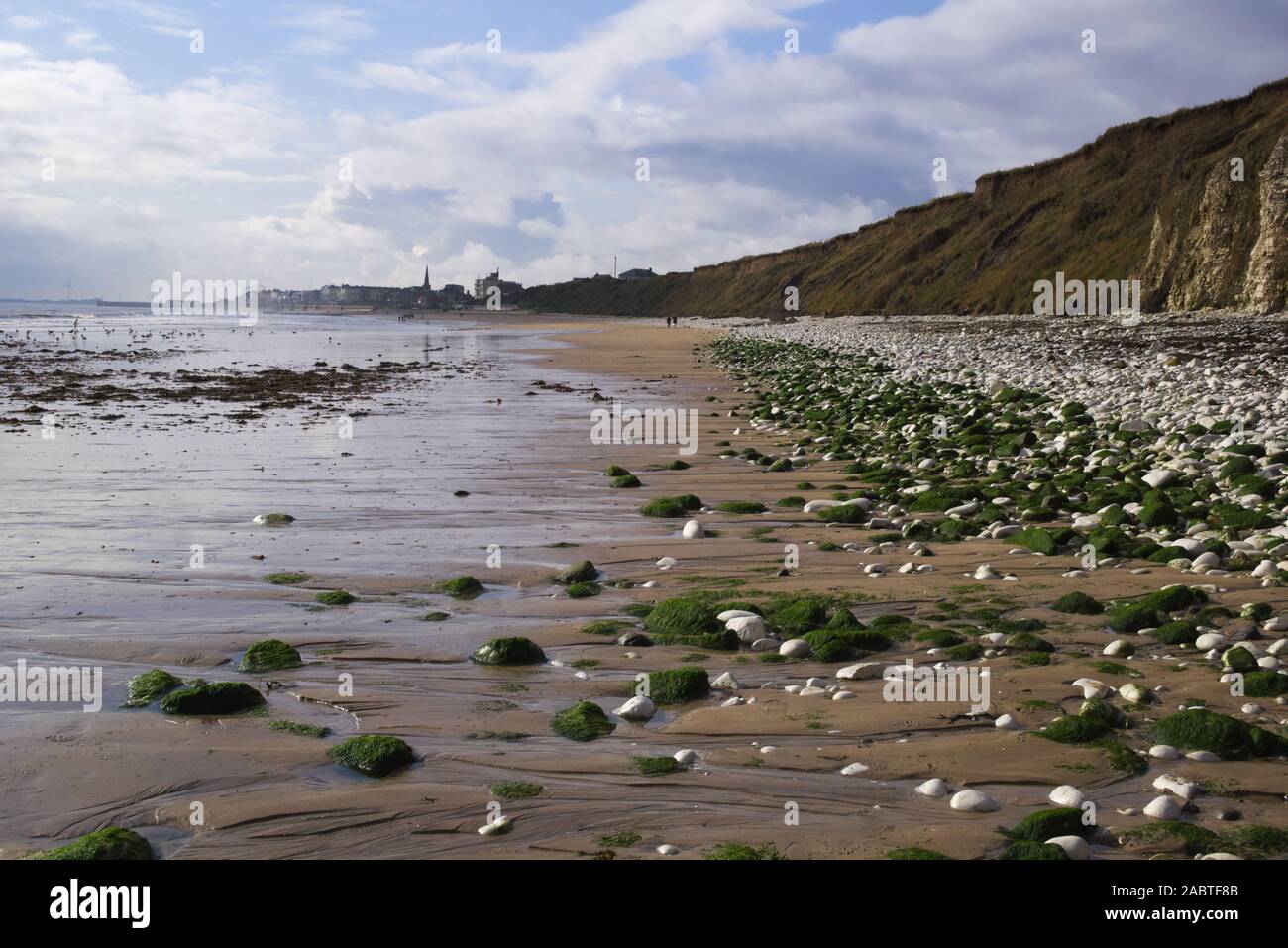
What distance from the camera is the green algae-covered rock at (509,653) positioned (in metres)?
6.21

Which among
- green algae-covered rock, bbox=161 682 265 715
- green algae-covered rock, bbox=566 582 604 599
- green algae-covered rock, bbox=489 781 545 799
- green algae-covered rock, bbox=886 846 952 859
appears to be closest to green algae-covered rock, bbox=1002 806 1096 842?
green algae-covered rock, bbox=886 846 952 859

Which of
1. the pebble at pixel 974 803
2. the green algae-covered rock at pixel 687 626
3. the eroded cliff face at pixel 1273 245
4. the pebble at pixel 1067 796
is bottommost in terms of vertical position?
the pebble at pixel 974 803

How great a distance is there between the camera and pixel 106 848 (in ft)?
12.8

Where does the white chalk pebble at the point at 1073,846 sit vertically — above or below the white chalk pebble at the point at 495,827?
above

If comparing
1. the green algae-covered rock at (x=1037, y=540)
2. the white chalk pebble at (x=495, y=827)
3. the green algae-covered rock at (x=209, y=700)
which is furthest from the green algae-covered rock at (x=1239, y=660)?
the green algae-covered rock at (x=209, y=700)

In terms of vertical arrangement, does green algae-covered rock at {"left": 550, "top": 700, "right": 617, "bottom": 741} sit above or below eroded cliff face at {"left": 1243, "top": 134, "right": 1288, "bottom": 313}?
below

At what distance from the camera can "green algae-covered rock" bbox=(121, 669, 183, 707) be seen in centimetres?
555

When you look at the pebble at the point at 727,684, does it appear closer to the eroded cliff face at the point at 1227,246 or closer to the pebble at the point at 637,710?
the pebble at the point at 637,710

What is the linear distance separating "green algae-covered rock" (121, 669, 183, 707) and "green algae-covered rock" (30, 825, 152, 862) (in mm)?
1563

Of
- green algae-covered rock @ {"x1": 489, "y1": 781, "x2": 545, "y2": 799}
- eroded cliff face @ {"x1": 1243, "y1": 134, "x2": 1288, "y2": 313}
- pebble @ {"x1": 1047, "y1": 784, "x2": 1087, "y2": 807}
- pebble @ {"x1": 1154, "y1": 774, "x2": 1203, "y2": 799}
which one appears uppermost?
eroded cliff face @ {"x1": 1243, "y1": 134, "x2": 1288, "y2": 313}

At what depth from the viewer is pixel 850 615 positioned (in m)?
6.62

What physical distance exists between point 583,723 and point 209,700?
1883mm

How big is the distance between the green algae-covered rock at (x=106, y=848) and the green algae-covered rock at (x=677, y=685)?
2.52m

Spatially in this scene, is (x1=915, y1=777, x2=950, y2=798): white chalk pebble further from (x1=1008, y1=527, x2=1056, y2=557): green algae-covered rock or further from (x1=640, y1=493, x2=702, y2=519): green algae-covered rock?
(x1=640, y1=493, x2=702, y2=519): green algae-covered rock
